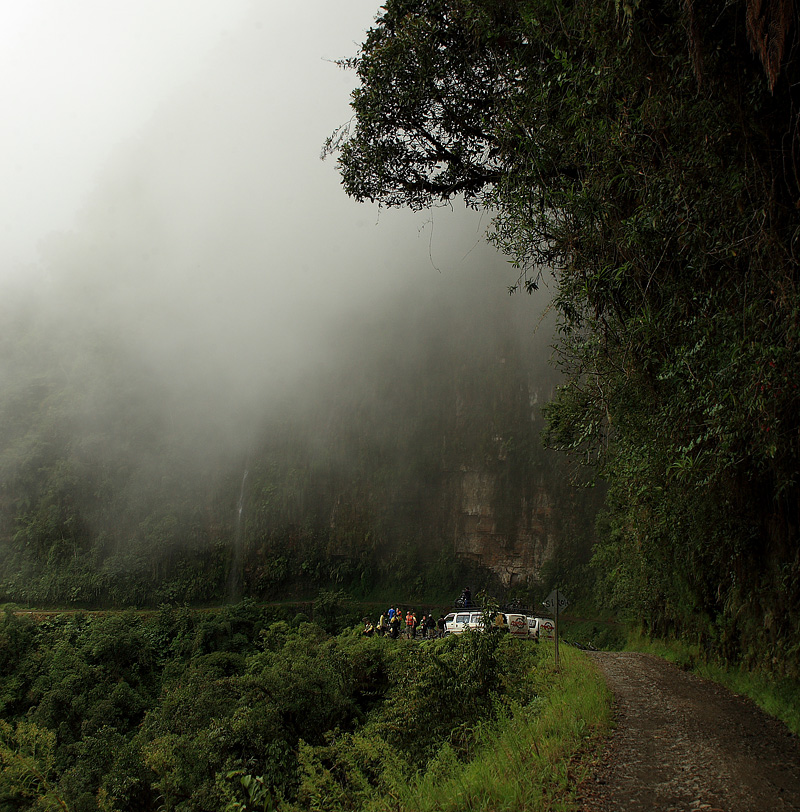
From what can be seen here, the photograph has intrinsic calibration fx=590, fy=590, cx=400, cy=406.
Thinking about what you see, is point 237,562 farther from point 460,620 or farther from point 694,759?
point 694,759

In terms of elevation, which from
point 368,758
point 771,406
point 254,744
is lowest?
point 254,744

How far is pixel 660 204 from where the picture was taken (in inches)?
216

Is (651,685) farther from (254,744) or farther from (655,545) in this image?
(254,744)

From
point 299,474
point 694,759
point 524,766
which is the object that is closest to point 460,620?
point 694,759

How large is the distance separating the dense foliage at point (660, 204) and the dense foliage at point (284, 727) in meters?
3.14

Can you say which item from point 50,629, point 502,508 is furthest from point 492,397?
point 50,629

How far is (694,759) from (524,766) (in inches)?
62.1

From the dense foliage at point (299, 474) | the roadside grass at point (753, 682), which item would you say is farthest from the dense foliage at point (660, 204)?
the dense foliage at point (299, 474)

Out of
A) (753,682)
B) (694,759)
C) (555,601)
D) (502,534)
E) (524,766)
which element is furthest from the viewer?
(502,534)

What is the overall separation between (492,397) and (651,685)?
4071 centimetres

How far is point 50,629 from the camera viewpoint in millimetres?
30922

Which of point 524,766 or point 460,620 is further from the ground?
point 524,766

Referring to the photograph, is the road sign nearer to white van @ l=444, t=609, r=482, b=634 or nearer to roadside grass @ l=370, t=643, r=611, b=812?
roadside grass @ l=370, t=643, r=611, b=812

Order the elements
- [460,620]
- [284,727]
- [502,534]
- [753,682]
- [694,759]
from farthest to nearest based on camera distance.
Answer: [502,534], [460,620], [284,727], [753,682], [694,759]
